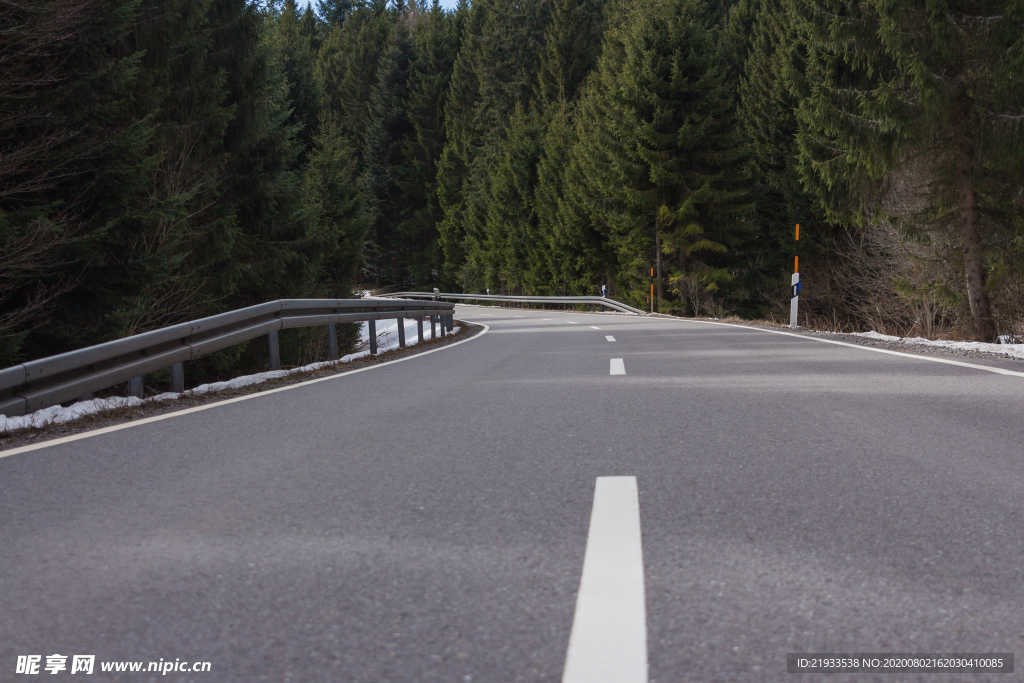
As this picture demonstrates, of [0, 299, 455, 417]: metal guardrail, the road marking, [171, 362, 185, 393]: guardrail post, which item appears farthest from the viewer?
[171, 362, 185, 393]: guardrail post

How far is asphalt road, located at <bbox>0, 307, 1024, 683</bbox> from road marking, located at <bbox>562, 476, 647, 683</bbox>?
4 centimetres

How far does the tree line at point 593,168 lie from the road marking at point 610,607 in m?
7.73

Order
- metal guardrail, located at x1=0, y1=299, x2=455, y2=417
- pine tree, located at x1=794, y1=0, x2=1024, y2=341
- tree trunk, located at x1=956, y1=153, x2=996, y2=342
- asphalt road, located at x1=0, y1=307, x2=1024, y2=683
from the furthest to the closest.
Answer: tree trunk, located at x1=956, y1=153, x2=996, y2=342
pine tree, located at x1=794, y1=0, x2=1024, y2=341
metal guardrail, located at x1=0, y1=299, x2=455, y2=417
asphalt road, located at x1=0, y1=307, x2=1024, y2=683

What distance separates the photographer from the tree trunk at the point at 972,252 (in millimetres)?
18984

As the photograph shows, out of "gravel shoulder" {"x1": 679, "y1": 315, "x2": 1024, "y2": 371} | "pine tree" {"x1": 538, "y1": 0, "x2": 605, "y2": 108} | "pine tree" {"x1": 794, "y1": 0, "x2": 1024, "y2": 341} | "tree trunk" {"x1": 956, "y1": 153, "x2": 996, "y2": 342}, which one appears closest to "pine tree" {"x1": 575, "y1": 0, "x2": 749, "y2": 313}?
"pine tree" {"x1": 794, "y1": 0, "x2": 1024, "y2": 341}

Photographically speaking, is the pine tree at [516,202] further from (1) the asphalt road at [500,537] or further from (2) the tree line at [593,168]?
(1) the asphalt road at [500,537]

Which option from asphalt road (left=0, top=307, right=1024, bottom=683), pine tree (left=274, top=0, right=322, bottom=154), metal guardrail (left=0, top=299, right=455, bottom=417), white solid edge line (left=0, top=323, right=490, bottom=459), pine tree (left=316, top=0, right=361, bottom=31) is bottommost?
white solid edge line (left=0, top=323, right=490, bottom=459)

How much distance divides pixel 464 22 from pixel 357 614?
89302 mm

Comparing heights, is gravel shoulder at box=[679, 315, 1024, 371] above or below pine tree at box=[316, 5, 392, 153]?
below

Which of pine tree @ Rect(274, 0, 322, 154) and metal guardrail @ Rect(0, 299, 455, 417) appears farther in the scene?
pine tree @ Rect(274, 0, 322, 154)

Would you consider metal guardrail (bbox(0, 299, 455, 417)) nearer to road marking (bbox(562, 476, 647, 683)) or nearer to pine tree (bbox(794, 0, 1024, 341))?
road marking (bbox(562, 476, 647, 683))

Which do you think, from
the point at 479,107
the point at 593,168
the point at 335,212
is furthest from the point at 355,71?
the point at 335,212

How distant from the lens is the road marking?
2.48 meters

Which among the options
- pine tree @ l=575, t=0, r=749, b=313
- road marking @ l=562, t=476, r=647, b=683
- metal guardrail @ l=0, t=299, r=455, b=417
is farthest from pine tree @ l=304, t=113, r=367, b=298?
road marking @ l=562, t=476, r=647, b=683
